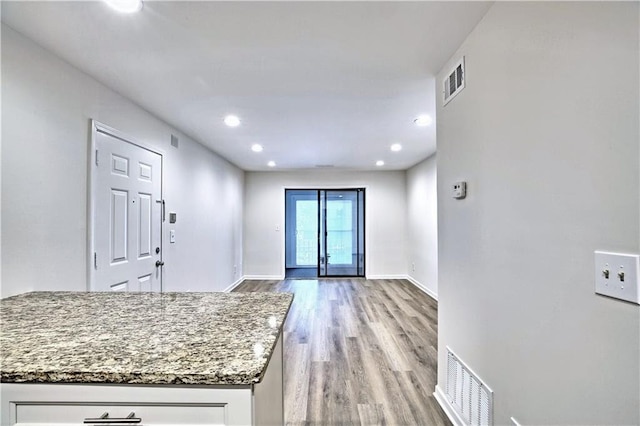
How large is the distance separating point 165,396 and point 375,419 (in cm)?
164

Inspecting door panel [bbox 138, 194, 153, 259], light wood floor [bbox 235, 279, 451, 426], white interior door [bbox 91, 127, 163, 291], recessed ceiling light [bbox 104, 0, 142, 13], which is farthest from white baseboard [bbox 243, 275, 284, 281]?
recessed ceiling light [bbox 104, 0, 142, 13]

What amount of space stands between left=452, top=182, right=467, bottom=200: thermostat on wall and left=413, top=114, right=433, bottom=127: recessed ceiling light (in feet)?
4.84

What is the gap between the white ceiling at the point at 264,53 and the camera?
1.52 m

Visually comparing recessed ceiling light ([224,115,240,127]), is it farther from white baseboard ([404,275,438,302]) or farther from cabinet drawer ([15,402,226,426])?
white baseboard ([404,275,438,302])

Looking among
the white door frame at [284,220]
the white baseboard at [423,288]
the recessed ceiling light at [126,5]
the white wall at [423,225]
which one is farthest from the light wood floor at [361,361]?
the recessed ceiling light at [126,5]

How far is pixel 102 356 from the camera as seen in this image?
923 mm

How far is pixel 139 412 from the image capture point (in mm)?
853

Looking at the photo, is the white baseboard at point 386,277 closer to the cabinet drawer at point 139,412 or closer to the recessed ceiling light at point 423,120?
the recessed ceiling light at point 423,120

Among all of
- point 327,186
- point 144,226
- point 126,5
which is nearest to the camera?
point 126,5

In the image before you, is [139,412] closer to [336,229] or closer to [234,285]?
[234,285]

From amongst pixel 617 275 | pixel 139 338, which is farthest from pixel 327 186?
pixel 617 275

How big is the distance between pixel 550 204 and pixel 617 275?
1.12 feet

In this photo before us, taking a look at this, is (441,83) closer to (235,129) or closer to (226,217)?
(235,129)

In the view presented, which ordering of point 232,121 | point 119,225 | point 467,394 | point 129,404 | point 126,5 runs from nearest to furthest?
point 129,404 < point 126,5 < point 467,394 < point 119,225 < point 232,121
